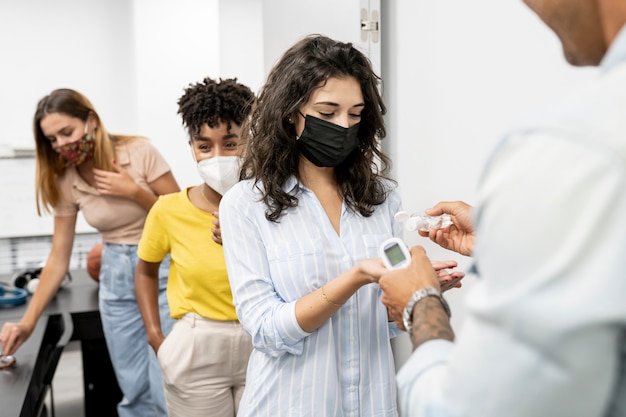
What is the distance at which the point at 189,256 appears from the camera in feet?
6.44

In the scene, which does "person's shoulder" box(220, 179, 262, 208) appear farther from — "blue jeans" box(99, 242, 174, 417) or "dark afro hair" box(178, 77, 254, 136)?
"blue jeans" box(99, 242, 174, 417)

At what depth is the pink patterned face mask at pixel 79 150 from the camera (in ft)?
8.81

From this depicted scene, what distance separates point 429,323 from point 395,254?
0.31 meters

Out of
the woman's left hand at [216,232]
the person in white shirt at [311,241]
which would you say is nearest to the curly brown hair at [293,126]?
the person in white shirt at [311,241]

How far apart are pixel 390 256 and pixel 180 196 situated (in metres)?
1.12

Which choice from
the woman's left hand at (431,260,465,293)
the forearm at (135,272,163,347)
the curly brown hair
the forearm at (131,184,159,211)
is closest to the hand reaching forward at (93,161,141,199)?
the forearm at (131,184,159,211)

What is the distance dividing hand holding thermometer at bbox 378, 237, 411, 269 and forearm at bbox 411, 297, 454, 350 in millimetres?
201

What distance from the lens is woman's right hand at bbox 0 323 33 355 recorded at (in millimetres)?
2072

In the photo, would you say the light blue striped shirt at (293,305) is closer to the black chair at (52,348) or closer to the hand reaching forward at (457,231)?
the hand reaching forward at (457,231)

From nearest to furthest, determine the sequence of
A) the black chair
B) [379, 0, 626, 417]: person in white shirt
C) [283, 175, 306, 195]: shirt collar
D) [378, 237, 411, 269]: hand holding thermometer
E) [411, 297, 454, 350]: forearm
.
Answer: [379, 0, 626, 417]: person in white shirt
[411, 297, 454, 350]: forearm
[378, 237, 411, 269]: hand holding thermometer
[283, 175, 306, 195]: shirt collar
the black chair

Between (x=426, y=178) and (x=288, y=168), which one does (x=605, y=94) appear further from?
(x=426, y=178)

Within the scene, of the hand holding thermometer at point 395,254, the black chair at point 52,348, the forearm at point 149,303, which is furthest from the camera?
the forearm at point 149,303

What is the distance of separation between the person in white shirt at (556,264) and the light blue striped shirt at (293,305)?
32.0 inches

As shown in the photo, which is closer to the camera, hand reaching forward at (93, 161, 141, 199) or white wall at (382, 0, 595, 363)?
white wall at (382, 0, 595, 363)
